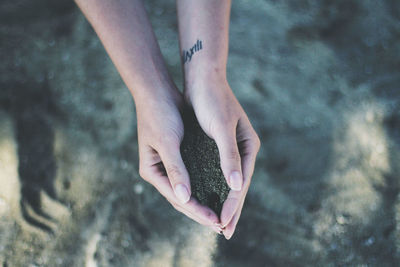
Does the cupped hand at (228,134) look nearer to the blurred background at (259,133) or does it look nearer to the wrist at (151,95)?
the wrist at (151,95)

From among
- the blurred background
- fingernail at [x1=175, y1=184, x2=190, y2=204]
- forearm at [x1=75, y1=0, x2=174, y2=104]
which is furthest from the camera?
the blurred background

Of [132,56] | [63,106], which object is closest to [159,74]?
[132,56]

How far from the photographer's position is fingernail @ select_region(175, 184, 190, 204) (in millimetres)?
1054

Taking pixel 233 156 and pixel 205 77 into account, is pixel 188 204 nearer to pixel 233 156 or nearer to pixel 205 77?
pixel 233 156

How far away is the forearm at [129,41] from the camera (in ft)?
3.96

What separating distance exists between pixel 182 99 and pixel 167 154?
342mm

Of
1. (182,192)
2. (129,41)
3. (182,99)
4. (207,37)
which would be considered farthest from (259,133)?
(129,41)

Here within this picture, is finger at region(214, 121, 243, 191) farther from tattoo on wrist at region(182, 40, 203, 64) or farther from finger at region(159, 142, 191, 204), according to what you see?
tattoo on wrist at region(182, 40, 203, 64)

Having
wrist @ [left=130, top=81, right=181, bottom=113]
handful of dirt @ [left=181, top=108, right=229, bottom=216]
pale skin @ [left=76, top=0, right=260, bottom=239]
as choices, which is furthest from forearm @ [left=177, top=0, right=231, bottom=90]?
handful of dirt @ [left=181, top=108, right=229, bottom=216]

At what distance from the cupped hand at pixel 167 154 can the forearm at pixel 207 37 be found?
17 centimetres

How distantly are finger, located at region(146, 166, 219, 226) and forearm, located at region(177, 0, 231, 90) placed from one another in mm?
409

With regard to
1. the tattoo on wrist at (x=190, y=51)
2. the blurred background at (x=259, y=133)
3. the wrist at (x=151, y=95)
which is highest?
the tattoo on wrist at (x=190, y=51)

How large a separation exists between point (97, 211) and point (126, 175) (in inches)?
8.9

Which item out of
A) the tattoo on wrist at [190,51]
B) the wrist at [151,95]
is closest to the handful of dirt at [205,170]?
the wrist at [151,95]
